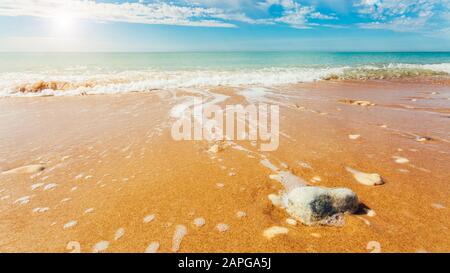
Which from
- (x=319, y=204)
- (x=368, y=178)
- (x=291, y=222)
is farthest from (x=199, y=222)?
(x=368, y=178)

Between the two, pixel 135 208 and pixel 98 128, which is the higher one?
pixel 98 128

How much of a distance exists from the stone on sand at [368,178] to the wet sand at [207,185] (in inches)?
2.8

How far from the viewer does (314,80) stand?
13703 millimetres

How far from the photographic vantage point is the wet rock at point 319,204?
2.11m

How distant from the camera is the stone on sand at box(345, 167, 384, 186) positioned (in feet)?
9.10

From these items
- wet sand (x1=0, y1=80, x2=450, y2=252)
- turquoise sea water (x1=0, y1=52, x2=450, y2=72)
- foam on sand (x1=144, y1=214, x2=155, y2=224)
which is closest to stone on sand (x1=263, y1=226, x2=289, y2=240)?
wet sand (x1=0, y1=80, x2=450, y2=252)

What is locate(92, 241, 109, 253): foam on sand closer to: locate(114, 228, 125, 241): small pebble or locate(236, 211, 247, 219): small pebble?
locate(114, 228, 125, 241): small pebble

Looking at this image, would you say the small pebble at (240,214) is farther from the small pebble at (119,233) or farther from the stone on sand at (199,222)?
the small pebble at (119,233)

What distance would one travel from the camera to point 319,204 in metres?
2.10

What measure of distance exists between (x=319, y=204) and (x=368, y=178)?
113 cm

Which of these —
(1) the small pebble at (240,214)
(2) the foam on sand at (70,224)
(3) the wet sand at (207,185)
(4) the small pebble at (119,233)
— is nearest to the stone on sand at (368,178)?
(3) the wet sand at (207,185)
